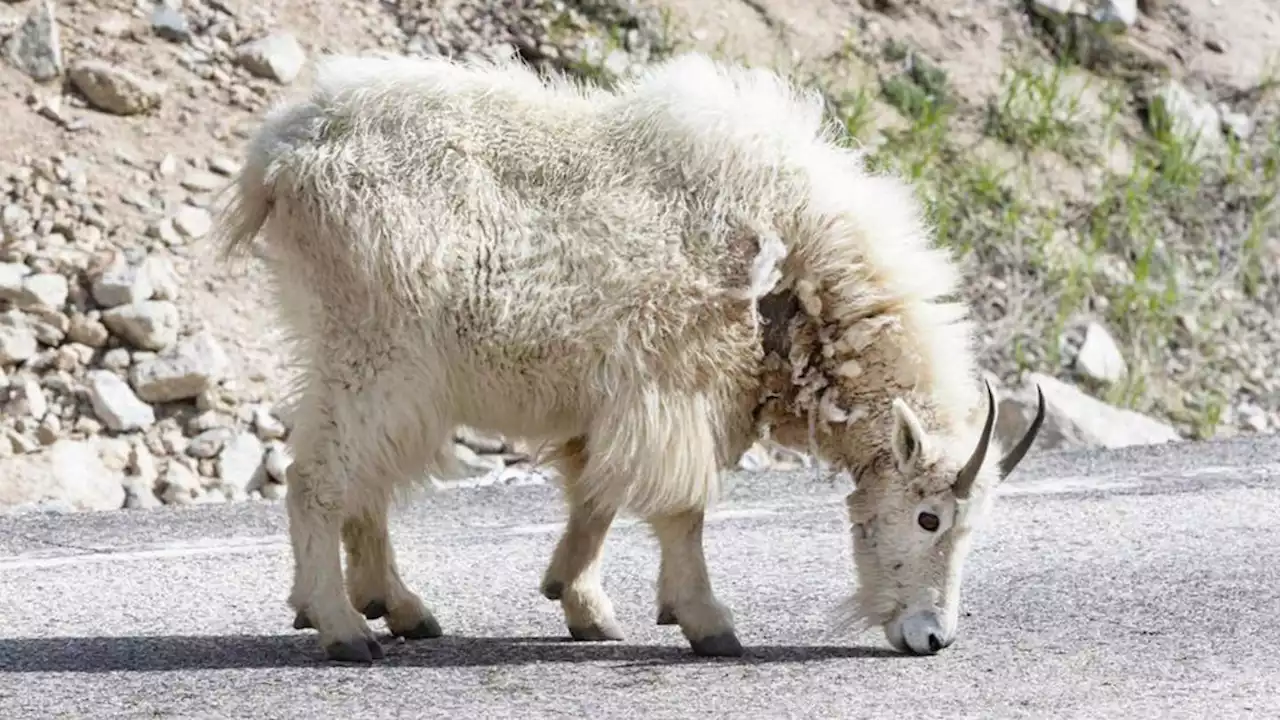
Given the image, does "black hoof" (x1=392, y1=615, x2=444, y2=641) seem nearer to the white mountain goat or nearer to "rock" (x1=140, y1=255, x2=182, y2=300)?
the white mountain goat

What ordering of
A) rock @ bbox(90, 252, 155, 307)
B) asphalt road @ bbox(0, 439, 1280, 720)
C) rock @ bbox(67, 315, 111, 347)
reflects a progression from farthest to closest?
1. rock @ bbox(90, 252, 155, 307)
2. rock @ bbox(67, 315, 111, 347)
3. asphalt road @ bbox(0, 439, 1280, 720)

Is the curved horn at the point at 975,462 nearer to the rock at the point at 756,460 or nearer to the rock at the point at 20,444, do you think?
the rock at the point at 756,460

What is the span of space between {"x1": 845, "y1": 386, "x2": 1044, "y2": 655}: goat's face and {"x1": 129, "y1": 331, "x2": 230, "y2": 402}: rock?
5197 millimetres

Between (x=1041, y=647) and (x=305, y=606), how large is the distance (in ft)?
7.58

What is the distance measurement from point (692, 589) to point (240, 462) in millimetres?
4440

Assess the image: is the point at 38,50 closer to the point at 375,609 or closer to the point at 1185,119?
the point at 375,609

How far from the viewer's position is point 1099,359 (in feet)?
42.1

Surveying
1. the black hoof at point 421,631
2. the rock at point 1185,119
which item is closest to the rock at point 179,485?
the black hoof at point 421,631

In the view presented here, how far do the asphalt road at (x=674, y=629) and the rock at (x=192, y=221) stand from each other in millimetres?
2938

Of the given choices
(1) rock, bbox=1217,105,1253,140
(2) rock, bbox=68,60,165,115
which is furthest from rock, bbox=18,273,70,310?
(1) rock, bbox=1217,105,1253,140

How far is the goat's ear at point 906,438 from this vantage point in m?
6.17

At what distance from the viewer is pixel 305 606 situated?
20.3 ft

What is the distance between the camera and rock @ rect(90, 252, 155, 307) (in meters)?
10.8

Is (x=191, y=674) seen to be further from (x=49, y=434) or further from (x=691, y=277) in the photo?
(x=49, y=434)
